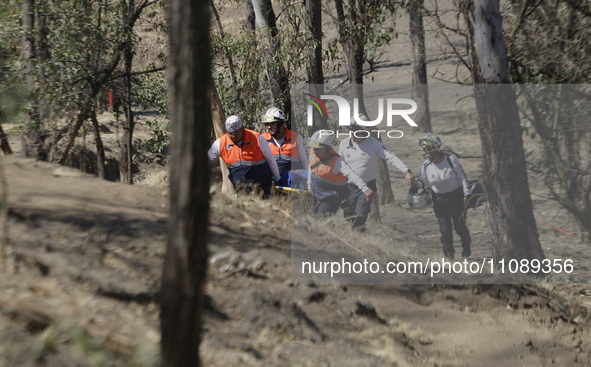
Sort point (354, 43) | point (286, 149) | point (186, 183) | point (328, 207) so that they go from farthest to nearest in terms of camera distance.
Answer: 1. point (354, 43)
2. point (286, 149)
3. point (328, 207)
4. point (186, 183)

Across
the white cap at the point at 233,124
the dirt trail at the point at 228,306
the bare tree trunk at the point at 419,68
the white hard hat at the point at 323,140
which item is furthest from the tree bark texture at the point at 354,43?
the dirt trail at the point at 228,306

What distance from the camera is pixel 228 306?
4547mm

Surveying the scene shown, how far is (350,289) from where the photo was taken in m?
5.45

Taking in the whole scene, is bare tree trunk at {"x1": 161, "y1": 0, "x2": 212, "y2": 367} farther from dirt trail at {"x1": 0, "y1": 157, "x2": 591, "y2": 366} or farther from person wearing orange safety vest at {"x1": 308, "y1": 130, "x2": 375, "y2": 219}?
person wearing orange safety vest at {"x1": 308, "y1": 130, "x2": 375, "y2": 219}

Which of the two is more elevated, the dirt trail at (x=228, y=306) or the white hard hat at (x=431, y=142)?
the white hard hat at (x=431, y=142)

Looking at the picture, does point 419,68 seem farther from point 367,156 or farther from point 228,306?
point 228,306

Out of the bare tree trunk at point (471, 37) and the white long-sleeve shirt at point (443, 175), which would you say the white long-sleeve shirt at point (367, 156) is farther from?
the bare tree trunk at point (471, 37)

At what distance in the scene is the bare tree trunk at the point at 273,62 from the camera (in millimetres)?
10227

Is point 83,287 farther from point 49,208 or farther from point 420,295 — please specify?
point 420,295

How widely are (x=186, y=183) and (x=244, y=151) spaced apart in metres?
5.22

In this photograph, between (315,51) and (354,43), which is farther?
(354,43)

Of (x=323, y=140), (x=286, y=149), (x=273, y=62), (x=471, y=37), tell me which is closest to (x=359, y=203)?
(x=323, y=140)

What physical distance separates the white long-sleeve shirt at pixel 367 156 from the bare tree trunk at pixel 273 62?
10.1 ft

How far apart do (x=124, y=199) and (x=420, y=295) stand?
3.94 metres
